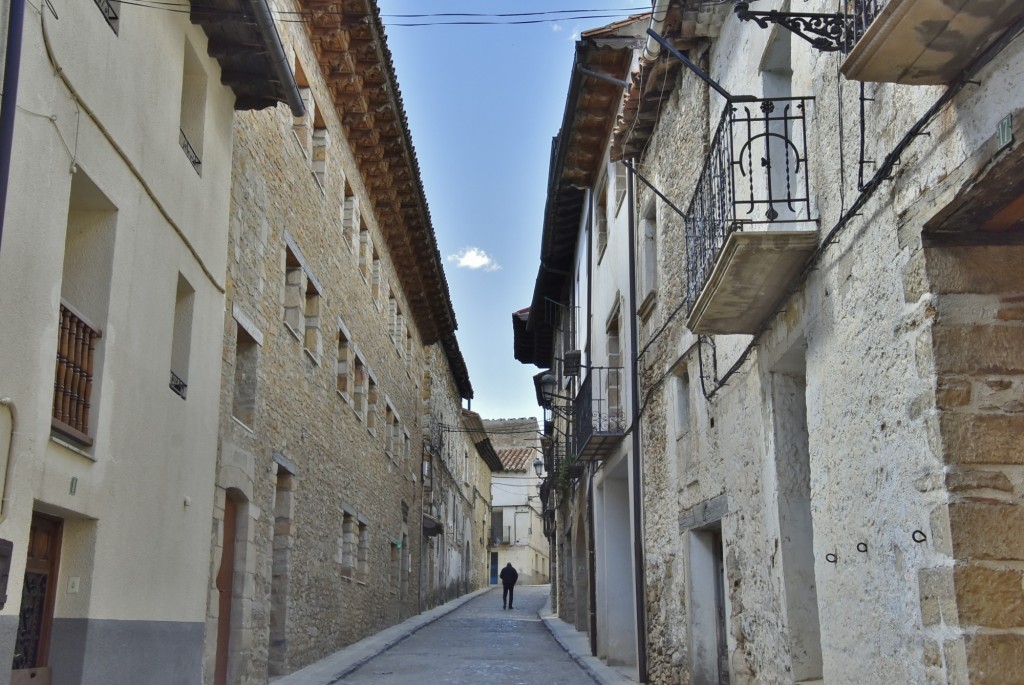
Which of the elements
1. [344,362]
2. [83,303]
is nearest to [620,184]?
[344,362]

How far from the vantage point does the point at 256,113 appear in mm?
11797

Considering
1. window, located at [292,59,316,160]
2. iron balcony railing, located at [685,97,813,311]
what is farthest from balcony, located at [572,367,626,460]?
iron balcony railing, located at [685,97,813,311]

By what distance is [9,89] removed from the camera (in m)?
5.66

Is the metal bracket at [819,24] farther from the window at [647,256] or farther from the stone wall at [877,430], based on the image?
the window at [647,256]

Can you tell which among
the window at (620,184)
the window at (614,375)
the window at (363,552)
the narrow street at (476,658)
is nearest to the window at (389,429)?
the window at (363,552)

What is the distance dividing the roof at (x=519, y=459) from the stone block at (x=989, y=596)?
2190 inches

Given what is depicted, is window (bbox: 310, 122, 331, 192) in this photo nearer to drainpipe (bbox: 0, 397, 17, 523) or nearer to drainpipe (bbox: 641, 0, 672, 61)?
drainpipe (bbox: 641, 0, 672, 61)

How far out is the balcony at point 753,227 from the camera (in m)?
6.12

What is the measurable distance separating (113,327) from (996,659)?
578cm

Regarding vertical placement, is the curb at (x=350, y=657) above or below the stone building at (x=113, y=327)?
below

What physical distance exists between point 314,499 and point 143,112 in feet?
24.8

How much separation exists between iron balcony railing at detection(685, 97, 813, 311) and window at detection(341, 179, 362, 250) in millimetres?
9861

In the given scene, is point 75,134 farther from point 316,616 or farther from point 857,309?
point 316,616

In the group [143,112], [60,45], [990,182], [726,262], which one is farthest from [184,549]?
[990,182]
